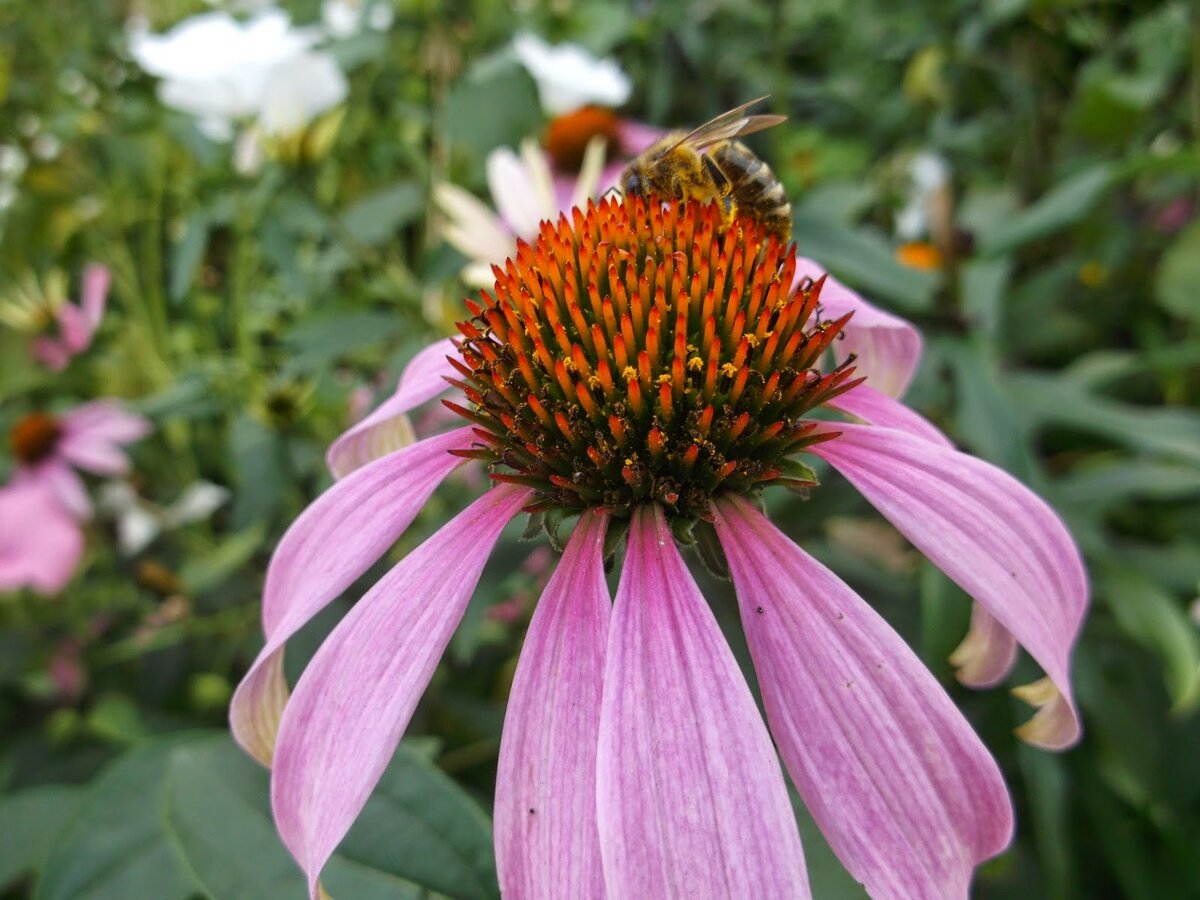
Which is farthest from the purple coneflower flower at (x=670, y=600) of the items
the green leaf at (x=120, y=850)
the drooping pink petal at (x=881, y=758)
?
the green leaf at (x=120, y=850)

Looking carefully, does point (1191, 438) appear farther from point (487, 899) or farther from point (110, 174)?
point (110, 174)

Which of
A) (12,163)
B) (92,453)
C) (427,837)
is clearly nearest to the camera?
(427,837)

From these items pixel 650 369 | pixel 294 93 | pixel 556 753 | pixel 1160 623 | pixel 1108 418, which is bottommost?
pixel 1160 623

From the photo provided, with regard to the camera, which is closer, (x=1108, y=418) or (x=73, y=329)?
(x=1108, y=418)

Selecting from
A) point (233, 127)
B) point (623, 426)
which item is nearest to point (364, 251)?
point (233, 127)

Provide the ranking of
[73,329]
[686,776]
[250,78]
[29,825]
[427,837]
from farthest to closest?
[73,329], [250,78], [29,825], [427,837], [686,776]

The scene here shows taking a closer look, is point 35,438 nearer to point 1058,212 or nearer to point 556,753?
point 556,753

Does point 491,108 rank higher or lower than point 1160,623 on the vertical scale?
higher

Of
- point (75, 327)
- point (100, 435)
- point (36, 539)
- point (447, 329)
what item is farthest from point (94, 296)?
point (447, 329)
